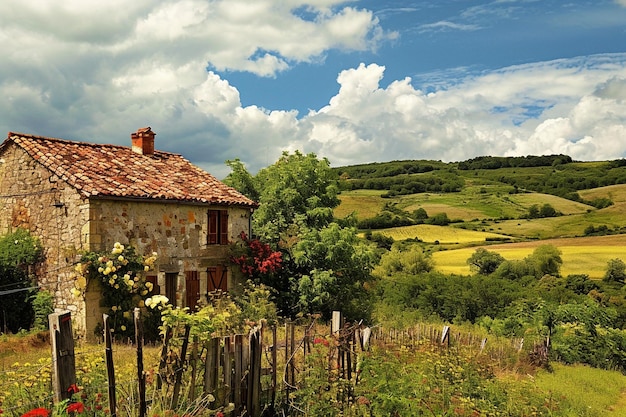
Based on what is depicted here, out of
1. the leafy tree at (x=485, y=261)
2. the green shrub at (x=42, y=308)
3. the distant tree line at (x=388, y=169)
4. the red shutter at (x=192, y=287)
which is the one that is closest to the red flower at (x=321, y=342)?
the red shutter at (x=192, y=287)

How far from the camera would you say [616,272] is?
44469 mm

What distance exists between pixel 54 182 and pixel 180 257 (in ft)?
15.0

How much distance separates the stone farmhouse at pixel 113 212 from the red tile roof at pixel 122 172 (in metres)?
0.04

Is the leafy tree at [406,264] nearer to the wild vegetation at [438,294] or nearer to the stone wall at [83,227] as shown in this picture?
the wild vegetation at [438,294]

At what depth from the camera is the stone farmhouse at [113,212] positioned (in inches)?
663

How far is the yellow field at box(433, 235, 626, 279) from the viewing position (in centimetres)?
4797

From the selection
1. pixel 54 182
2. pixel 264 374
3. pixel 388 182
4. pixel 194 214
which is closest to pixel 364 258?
pixel 194 214

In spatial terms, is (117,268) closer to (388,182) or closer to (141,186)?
(141,186)

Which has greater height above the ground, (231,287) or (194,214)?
(194,214)

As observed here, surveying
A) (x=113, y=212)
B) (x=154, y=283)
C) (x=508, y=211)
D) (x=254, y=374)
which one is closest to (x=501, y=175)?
(x=508, y=211)

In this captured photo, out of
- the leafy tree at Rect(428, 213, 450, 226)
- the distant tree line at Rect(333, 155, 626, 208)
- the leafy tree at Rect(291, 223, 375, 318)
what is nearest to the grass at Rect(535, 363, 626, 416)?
the leafy tree at Rect(291, 223, 375, 318)

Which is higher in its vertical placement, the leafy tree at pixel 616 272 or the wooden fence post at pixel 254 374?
the wooden fence post at pixel 254 374

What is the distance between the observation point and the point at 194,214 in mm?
19672

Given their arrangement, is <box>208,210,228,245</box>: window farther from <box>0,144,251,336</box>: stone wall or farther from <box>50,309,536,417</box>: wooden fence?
<box>50,309,536,417</box>: wooden fence
